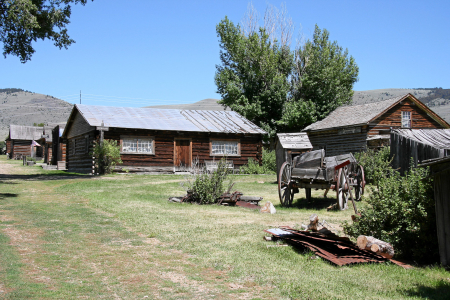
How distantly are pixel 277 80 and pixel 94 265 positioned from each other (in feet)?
101

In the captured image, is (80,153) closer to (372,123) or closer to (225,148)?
(225,148)

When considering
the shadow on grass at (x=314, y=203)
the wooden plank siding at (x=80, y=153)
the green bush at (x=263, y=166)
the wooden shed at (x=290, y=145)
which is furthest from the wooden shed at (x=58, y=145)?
the shadow on grass at (x=314, y=203)

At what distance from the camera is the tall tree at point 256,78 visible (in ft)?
116

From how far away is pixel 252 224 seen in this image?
901cm

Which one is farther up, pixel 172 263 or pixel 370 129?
pixel 370 129

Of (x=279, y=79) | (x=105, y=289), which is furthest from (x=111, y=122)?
(x=105, y=289)

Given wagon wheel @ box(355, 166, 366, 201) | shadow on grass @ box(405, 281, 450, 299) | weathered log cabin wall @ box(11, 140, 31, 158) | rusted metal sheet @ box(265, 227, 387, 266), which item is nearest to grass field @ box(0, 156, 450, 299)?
shadow on grass @ box(405, 281, 450, 299)

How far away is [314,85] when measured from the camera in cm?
3653

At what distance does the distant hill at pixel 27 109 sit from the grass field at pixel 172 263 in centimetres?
10337

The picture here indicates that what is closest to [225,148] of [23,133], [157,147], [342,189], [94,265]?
[157,147]

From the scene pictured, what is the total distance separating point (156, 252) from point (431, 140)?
33.9 ft

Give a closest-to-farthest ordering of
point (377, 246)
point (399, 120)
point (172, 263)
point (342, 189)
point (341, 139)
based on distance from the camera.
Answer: point (172, 263), point (377, 246), point (342, 189), point (399, 120), point (341, 139)

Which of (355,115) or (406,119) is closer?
(406,119)

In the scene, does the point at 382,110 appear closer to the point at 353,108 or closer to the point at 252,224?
the point at 353,108
